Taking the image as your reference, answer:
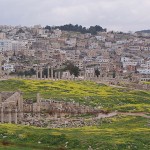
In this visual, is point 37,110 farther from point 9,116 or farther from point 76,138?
point 76,138

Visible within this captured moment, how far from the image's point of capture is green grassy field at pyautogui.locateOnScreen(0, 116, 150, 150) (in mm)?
36931

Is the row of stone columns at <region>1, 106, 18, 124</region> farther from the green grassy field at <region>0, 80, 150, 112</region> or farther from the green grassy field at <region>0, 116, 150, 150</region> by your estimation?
the green grassy field at <region>0, 80, 150, 112</region>

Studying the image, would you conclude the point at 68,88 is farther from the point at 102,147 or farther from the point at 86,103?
the point at 102,147

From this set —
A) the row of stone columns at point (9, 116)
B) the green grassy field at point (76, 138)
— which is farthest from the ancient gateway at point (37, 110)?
the green grassy field at point (76, 138)

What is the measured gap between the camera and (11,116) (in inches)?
2072

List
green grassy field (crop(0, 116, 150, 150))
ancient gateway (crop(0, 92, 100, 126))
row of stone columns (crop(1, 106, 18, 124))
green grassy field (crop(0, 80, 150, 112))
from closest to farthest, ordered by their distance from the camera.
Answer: green grassy field (crop(0, 116, 150, 150)) → row of stone columns (crop(1, 106, 18, 124)) → ancient gateway (crop(0, 92, 100, 126)) → green grassy field (crop(0, 80, 150, 112))

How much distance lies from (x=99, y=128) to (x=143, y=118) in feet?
28.0

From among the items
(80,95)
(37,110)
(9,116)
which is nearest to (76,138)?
(9,116)

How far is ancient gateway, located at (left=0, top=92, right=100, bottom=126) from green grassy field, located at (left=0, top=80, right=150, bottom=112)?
2862 millimetres

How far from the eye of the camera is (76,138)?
39156 mm

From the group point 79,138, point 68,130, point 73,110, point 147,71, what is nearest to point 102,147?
point 79,138

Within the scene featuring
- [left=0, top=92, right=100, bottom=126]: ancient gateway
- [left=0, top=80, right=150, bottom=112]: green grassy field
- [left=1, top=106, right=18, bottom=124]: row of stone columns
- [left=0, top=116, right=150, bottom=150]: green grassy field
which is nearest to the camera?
[left=0, top=116, right=150, bottom=150]: green grassy field

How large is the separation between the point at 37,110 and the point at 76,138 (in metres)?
21.9

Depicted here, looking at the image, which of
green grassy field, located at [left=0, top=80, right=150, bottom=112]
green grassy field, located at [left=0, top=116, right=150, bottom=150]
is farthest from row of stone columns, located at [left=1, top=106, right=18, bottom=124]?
green grassy field, located at [left=0, top=80, right=150, bottom=112]
